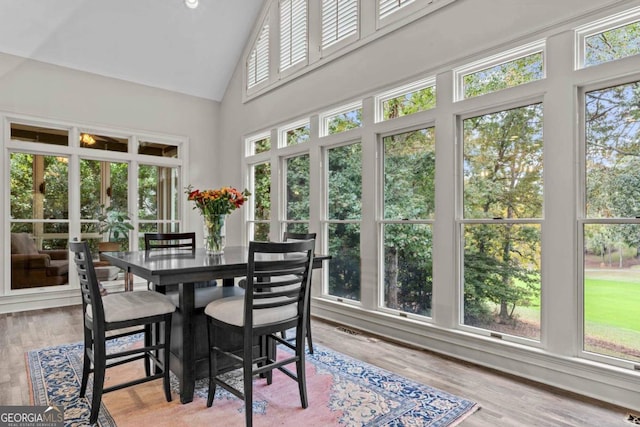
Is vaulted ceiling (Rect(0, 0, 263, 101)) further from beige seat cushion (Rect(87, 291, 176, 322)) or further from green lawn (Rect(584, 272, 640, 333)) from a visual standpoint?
green lawn (Rect(584, 272, 640, 333))

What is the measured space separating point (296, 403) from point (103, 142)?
4.92 m

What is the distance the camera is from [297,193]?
5156 millimetres

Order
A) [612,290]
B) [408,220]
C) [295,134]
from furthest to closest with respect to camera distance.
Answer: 1. [295,134]
2. [408,220]
3. [612,290]

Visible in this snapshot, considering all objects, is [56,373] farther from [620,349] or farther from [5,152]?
[620,349]

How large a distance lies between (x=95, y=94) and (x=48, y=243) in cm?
217

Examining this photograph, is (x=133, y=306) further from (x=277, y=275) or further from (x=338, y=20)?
(x=338, y=20)

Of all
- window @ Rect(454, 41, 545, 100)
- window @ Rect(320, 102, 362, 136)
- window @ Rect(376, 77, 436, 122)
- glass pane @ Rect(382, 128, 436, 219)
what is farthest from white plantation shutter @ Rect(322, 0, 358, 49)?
window @ Rect(454, 41, 545, 100)

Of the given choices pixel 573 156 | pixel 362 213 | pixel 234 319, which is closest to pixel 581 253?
pixel 573 156

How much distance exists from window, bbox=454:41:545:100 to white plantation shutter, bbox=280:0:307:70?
2.29m

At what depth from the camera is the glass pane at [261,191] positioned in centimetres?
569

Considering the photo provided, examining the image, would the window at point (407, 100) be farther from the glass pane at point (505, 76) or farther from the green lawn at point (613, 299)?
the green lawn at point (613, 299)

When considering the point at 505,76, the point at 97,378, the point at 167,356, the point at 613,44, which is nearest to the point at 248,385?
the point at 167,356

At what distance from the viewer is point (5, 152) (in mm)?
4828

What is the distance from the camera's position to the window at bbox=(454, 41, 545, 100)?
2.92m
